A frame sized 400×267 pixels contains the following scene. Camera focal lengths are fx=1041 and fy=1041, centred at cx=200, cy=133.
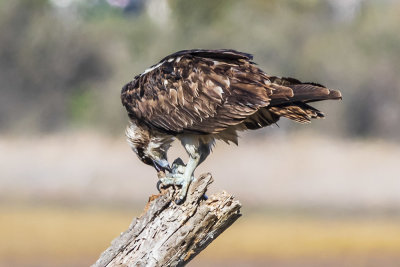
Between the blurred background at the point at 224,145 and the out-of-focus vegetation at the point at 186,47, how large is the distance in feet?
0.16

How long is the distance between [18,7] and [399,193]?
1604 cm

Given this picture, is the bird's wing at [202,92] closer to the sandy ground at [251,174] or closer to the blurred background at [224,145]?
the blurred background at [224,145]

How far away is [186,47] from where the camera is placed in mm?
26891

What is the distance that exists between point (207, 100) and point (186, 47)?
20.6 m

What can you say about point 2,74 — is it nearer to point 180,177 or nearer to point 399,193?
point 399,193

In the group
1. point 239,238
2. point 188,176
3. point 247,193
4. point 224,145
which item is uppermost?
point 224,145

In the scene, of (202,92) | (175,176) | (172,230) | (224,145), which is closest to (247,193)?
(224,145)

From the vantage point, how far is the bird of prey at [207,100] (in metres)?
6.16

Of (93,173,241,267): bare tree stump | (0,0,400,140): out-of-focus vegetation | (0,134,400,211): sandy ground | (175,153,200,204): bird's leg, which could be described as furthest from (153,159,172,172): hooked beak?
(0,0,400,140): out-of-focus vegetation

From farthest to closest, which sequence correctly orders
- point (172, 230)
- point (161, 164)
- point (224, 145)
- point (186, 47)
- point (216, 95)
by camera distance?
1. point (186, 47)
2. point (224, 145)
3. point (161, 164)
4. point (216, 95)
5. point (172, 230)

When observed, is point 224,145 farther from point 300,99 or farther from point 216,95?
point 300,99

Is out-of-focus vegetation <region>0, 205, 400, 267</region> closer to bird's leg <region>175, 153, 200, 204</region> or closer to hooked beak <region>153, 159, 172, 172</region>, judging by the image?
hooked beak <region>153, 159, 172, 172</region>

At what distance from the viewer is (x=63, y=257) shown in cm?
1717

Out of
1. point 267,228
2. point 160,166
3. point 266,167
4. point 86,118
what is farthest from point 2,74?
point 160,166
